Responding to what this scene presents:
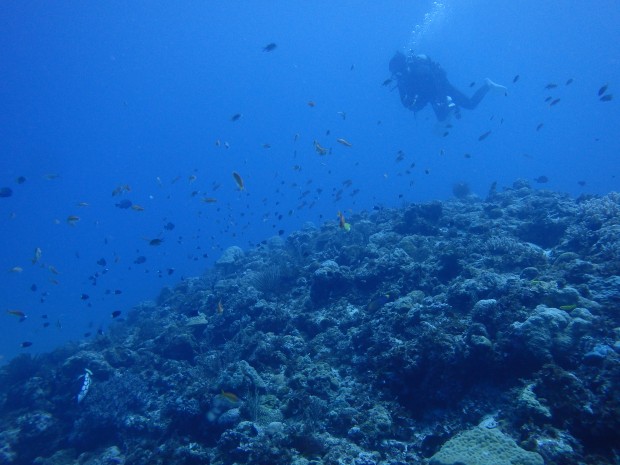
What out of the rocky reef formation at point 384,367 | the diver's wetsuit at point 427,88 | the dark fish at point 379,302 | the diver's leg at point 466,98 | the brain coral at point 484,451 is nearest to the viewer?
the brain coral at point 484,451

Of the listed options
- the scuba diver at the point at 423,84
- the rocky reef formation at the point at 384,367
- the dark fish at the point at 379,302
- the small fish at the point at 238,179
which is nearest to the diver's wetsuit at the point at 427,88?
the scuba diver at the point at 423,84

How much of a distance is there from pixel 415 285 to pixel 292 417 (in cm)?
577

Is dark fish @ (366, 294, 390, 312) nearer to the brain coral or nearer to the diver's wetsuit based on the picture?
the brain coral

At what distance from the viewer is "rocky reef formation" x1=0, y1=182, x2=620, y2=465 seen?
578 cm

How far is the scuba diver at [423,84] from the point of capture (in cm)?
2647

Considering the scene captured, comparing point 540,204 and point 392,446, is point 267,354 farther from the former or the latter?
point 540,204

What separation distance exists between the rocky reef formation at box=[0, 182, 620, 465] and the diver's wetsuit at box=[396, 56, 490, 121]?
1447cm

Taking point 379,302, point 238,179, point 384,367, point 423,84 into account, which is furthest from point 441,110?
point 384,367

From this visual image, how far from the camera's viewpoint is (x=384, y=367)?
7582 mm

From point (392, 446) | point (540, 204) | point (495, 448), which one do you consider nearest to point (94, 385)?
point (392, 446)

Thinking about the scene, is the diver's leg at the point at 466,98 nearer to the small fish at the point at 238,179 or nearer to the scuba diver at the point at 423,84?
the scuba diver at the point at 423,84

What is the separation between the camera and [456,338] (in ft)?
23.3

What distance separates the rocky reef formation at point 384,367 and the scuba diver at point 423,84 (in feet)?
47.5

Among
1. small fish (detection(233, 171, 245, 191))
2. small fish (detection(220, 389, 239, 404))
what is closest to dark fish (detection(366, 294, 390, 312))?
small fish (detection(220, 389, 239, 404))
